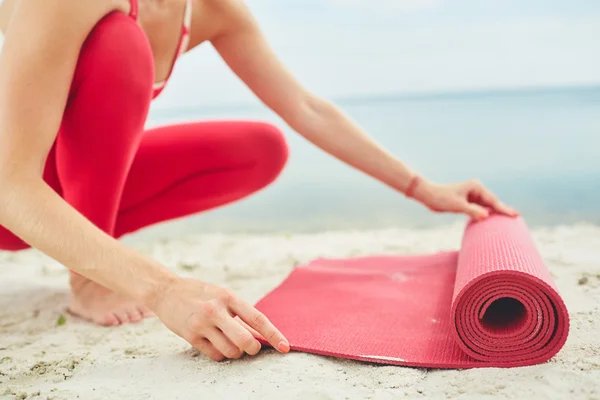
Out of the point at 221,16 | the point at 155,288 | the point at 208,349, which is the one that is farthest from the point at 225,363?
the point at 221,16

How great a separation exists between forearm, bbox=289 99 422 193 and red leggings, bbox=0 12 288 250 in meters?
0.18

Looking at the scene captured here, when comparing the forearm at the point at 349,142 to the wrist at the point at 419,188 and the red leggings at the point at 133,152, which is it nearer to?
the wrist at the point at 419,188

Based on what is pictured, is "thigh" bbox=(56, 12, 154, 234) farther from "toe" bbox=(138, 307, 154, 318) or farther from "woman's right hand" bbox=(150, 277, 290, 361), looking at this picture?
"woman's right hand" bbox=(150, 277, 290, 361)

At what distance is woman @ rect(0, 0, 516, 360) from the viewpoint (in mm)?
966

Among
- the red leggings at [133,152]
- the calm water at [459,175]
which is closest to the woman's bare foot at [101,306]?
the red leggings at [133,152]

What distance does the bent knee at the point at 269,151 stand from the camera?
170 centimetres

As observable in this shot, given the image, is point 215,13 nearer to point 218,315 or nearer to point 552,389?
point 218,315

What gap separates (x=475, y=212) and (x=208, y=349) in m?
0.80

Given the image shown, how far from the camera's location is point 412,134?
5.12m

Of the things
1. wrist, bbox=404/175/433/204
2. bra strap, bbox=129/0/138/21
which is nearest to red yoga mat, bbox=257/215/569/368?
wrist, bbox=404/175/433/204

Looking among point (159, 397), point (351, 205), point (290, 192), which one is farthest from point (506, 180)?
point (159, 397)

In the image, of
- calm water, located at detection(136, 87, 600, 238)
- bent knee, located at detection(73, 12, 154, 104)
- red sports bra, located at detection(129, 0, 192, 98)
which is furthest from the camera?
calm water, located at detection(136, 87, 600, 238)

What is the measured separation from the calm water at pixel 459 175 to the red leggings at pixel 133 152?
1303mm

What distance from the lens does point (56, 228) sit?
963 millimetres
